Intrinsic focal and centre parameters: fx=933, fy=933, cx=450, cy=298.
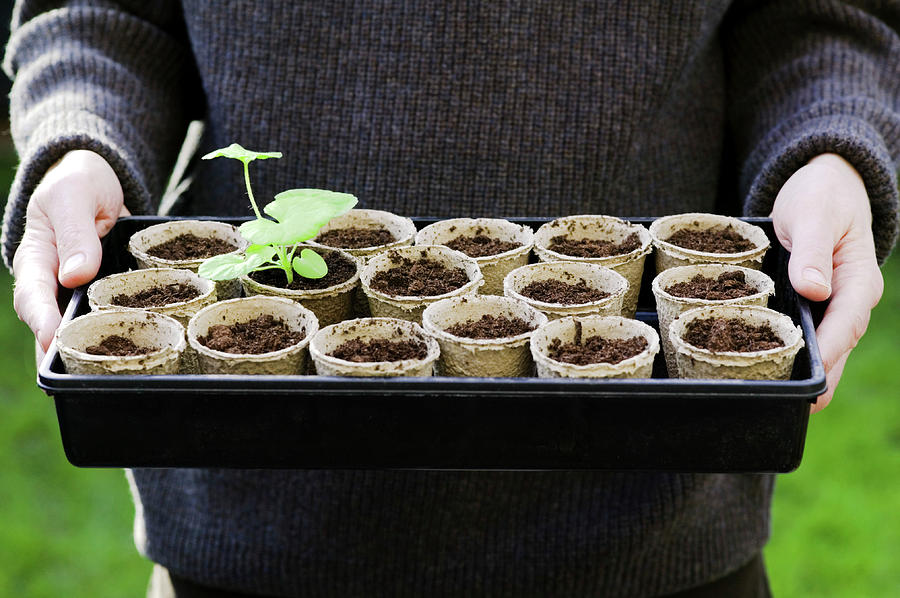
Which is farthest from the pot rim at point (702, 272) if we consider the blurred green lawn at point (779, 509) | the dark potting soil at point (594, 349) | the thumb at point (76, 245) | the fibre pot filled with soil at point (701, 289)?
the blurred green lawn at point (779, 509)

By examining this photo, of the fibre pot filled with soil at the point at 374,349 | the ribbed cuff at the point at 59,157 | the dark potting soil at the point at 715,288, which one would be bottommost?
the fibre pot filled with soil at the point at 374,349

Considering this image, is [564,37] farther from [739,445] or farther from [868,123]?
[739,445]

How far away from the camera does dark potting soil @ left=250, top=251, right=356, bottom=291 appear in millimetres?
1202

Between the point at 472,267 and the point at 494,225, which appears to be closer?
the point at 472,267

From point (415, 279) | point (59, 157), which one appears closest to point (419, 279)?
point (415, 279)

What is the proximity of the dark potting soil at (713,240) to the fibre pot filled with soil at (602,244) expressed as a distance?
6 cm

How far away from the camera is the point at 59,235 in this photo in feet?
3.90

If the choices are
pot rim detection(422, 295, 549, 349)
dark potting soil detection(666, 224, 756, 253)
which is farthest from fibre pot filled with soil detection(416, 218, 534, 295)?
dark potting soil detection(666, 224, 756, 253)

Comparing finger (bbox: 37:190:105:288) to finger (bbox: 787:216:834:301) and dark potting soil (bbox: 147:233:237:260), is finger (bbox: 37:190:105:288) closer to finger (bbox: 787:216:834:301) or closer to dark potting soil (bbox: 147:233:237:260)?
dark potting soil (bbox: 147:233:237:260)

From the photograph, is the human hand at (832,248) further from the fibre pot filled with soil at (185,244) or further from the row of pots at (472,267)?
the fibre pot filled with soil at (185,244)

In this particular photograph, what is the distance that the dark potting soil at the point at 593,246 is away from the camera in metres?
1.28

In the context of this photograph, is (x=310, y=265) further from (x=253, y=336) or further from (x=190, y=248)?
(x=190, y=248)

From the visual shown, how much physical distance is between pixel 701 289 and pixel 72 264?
79 centimetres

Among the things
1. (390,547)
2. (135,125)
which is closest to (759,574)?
(390,547)
